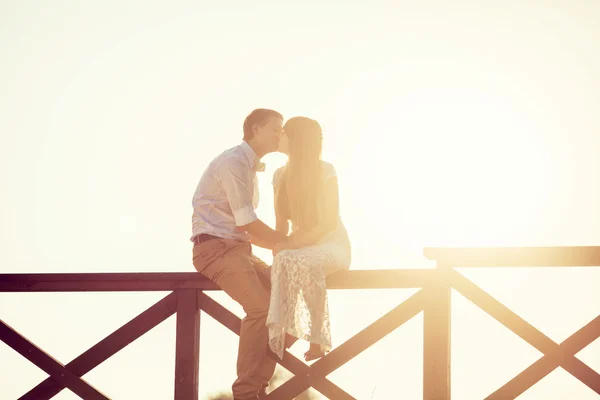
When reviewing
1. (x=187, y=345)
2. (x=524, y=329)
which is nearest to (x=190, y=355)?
(x=187, y=345)

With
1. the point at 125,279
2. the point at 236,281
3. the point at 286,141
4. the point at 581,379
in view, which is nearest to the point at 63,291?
the point at 125,279

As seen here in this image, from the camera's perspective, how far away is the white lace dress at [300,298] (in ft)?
16.8

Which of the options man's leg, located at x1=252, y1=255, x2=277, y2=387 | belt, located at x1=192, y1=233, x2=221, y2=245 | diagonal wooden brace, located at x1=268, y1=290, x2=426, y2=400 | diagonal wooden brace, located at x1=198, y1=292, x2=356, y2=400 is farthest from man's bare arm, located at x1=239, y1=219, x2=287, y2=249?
diagonal wooden brace, located at x1=268, y1=290, x2=426, y2=400

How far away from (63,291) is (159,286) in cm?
76

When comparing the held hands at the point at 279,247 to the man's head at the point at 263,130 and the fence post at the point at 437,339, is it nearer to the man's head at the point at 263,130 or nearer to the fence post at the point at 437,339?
the man's head at the point at 263,130

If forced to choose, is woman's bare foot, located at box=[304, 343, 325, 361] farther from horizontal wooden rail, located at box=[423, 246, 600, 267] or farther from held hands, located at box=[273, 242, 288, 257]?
horizontal wooden rail, located at box=[423, 246, 600, 267]

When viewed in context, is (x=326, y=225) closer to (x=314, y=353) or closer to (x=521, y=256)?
(x=314, y=353)

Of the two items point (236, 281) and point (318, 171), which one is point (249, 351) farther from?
point (318, 171)

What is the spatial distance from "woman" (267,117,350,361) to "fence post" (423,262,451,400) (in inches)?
24.1

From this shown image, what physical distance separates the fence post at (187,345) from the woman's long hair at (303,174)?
0.91m

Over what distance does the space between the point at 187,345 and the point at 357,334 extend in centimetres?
120

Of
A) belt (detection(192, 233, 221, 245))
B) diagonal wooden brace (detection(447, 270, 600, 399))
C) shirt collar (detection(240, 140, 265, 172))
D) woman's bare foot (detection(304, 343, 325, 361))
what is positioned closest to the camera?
diagonal wooden brace (detection(447, 270, 600, 399))

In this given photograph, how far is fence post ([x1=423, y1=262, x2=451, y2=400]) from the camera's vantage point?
534cm

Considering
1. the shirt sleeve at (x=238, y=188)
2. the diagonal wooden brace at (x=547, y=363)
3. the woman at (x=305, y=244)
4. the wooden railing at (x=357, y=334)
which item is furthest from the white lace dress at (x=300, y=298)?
the diagonal wooden brace at (x=547, y=363)
